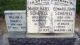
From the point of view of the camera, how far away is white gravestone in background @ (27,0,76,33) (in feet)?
18.5

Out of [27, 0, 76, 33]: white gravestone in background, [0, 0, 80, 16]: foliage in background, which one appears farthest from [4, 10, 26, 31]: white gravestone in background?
[0, 0, 80, 16]: foliage in background

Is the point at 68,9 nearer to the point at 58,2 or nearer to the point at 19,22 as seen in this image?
the point at 58,2

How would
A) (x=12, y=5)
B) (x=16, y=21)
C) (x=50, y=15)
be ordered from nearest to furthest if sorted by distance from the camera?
(x=50, y=15) < (x=16, y=21) < (x=12, y=5)

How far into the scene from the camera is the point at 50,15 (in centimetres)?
567

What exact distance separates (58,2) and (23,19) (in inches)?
32.1

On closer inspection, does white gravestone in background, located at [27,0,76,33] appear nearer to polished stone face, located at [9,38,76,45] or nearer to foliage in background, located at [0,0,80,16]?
polished stone face, located at [9,38,76,45]

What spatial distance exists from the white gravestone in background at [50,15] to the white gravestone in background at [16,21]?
0.83 ft

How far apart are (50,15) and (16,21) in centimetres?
75

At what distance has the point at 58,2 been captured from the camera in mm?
5641

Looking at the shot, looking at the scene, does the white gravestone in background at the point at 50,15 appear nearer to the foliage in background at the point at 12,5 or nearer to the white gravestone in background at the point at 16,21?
the white gravestone in background at the point at 16,21

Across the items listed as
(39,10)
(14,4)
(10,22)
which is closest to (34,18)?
(39,10)

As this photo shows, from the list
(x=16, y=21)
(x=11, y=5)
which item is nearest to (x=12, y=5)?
(x=11, y=5)

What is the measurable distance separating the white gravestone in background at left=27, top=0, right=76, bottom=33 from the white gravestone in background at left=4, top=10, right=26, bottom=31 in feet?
0.83

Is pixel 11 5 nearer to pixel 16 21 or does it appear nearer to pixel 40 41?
pixel 16 21
